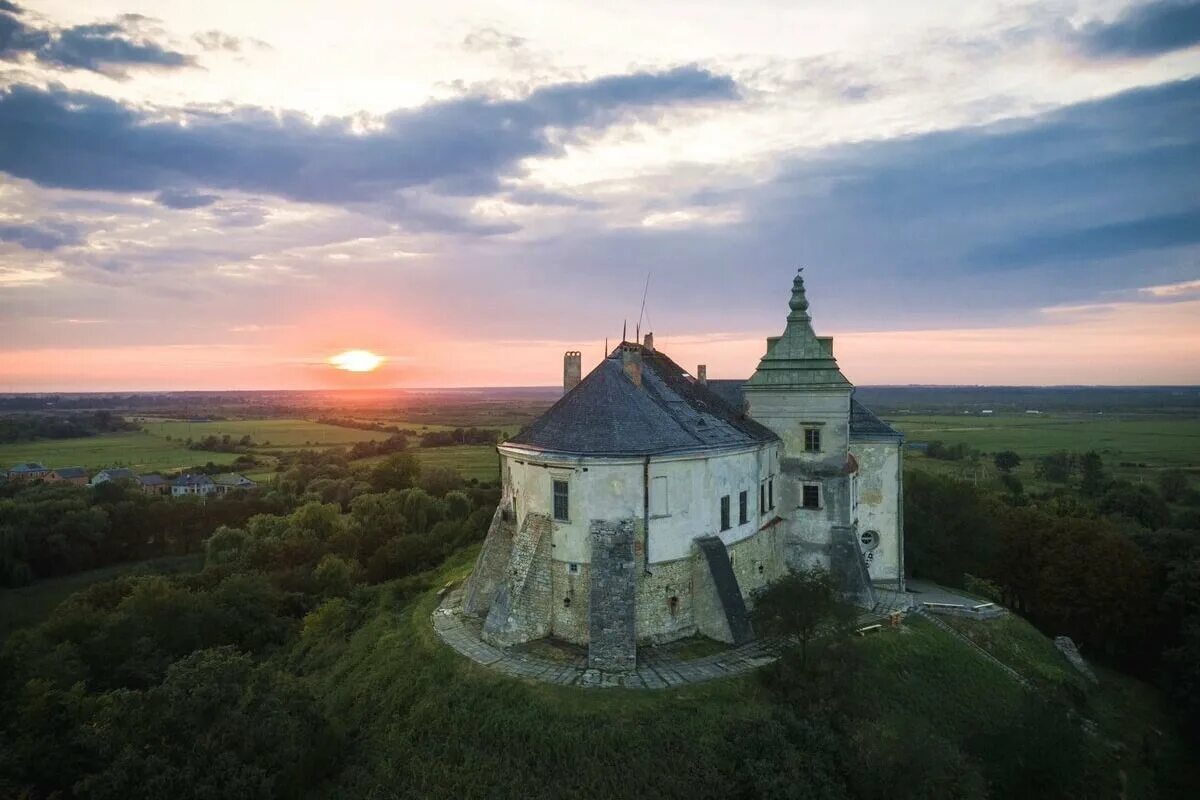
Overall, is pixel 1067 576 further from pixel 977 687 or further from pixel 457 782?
pixel 457 782

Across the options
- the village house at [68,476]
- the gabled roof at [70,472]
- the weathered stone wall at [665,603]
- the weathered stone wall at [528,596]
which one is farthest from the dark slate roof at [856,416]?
the gabled roof at [70,472]

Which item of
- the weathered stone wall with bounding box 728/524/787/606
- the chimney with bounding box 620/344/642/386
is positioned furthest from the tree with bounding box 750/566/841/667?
the chimney with bounding box 620/344/642/386

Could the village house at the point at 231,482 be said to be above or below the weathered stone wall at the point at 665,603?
below

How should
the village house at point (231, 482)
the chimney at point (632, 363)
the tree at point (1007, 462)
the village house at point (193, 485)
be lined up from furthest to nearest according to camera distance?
1. the tree at point (1007, 462)
2. the village house at point (193, 485)
3. the village house at point (231, 482)
4. the chimney at point (632, 363)

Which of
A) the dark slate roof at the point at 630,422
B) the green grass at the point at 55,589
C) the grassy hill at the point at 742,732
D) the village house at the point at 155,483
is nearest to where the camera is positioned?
the grassy hill at the point at 742,732

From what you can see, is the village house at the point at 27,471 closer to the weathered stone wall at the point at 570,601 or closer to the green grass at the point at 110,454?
the green grass at the point at 110,454

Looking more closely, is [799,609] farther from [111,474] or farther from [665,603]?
[111,474]
